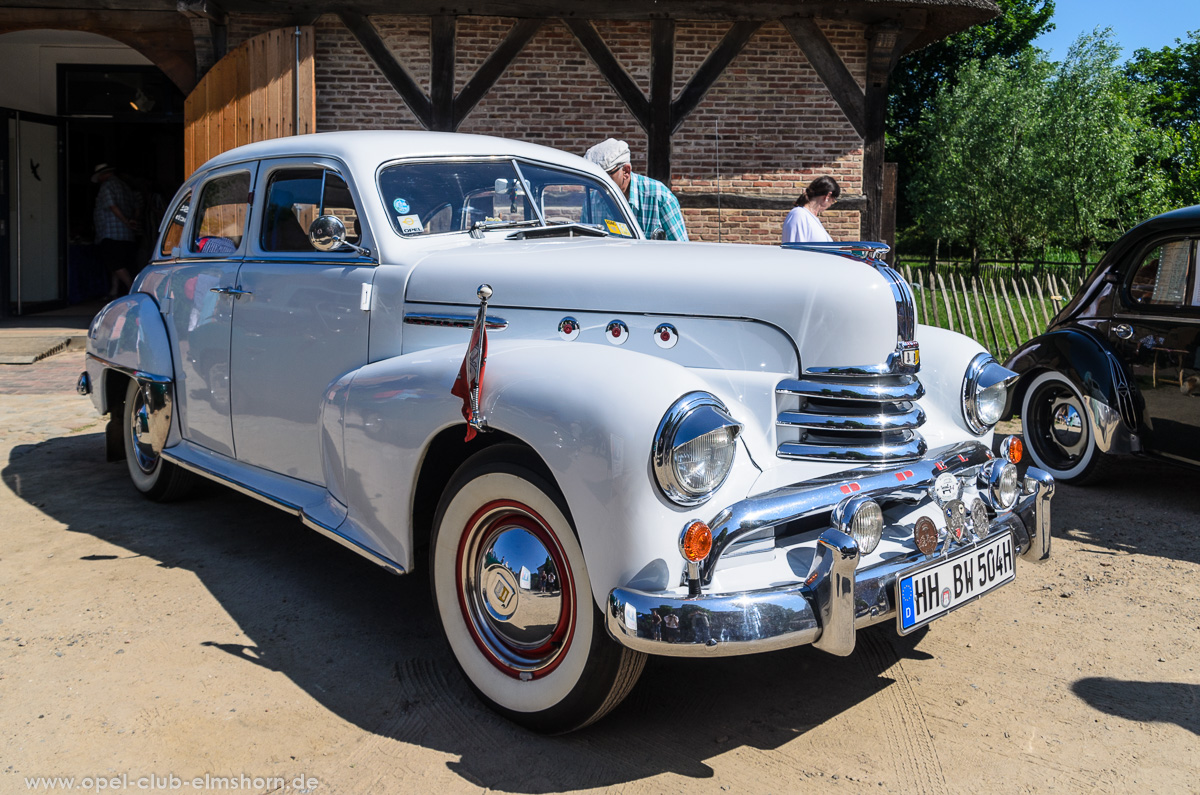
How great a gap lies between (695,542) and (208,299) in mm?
2863

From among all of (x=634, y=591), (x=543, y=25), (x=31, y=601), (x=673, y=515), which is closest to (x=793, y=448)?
(x=673, y=515)

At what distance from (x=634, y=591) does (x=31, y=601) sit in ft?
8.77

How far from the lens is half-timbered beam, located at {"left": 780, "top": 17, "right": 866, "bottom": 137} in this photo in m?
10.5

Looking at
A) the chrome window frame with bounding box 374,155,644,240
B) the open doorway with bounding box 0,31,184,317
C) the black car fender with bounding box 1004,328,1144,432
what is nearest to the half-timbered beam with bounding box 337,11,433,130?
the open doorway with bounding box 0,31,184,317

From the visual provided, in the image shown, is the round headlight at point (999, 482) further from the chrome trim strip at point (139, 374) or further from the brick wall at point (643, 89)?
the brick wall at point (643, 89)

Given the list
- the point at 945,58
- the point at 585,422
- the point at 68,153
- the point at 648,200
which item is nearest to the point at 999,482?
the point at 585,422

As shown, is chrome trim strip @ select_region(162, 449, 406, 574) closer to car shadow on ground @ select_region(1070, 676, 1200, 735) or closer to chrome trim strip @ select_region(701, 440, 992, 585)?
chrome trim strip @ select_region(701, 440, 992, 585)

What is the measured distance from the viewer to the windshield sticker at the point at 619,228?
423 centimetres

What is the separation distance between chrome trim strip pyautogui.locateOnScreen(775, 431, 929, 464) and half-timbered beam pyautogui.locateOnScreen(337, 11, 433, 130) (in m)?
8.66

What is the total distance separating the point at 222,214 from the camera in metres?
4.43

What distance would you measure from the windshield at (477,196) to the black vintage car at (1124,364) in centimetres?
297

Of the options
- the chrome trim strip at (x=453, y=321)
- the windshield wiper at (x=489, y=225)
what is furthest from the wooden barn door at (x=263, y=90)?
the chrome trim strip at (x=453, y=321)

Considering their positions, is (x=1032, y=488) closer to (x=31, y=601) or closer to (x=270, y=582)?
(x=270, y=582)

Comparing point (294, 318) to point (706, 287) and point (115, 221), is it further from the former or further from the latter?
point (115, 221)
